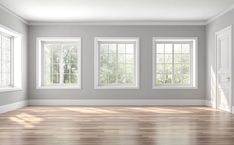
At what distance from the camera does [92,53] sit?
1038 cm

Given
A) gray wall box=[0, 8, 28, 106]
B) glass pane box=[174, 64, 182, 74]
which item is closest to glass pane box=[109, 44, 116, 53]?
glass pane box=[174, 64, 182, 74]

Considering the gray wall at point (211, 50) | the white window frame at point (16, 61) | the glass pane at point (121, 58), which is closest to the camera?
the gray wall at point (211, 50)

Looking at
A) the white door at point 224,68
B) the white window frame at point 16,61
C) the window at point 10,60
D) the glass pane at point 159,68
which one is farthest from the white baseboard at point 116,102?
the white door at point 224,68

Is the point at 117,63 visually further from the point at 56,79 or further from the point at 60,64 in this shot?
the point at 56,79

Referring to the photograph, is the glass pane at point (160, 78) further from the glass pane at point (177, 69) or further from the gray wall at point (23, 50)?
the gray wall at point (23, 50)

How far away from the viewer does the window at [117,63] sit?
10.6 metres

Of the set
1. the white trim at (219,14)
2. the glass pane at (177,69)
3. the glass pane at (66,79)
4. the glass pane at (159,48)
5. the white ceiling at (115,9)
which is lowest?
the glass pane at (66,79)

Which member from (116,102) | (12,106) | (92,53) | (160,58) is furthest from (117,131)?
(160,58)

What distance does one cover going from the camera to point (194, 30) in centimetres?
1041

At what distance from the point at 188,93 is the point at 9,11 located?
551cm

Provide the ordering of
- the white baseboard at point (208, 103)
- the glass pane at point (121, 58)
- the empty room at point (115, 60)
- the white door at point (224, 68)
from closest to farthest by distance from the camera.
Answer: the white door at point (224, 68) < the empty room at point (115, 60) < the white baseboard at point (208, 103) < the glass pane at point (121, 58)

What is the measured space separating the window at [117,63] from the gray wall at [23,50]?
2134mm

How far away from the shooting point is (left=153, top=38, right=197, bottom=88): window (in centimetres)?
1062

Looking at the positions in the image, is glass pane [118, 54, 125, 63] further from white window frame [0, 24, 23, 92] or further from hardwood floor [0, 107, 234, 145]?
hardwood floor [0, 107, 234, 145]
